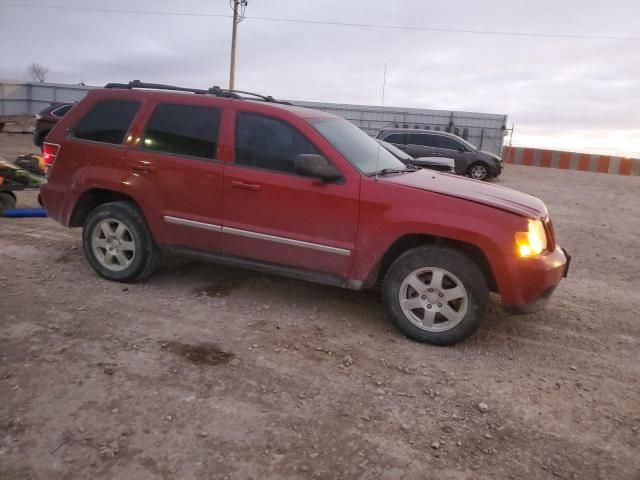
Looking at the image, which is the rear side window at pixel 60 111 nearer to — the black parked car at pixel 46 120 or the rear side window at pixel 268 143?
the black parked car at pixel 46 120

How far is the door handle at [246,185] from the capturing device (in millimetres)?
4207

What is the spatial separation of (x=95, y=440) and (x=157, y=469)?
0.41 metres

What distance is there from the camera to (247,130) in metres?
4.33

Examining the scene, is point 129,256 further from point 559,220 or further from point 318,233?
point 559,220

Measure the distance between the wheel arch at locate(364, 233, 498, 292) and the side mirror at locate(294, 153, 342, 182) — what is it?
71cm

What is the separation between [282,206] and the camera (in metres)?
4.14

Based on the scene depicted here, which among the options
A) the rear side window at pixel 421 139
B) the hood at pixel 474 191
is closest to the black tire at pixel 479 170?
the rear side window at pixel 421 139

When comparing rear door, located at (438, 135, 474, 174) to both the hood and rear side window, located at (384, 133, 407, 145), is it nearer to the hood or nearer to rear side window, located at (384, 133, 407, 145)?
rear side window, located at (384, 133, 407, 145)

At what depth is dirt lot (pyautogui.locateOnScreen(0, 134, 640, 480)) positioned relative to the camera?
2.51 metres

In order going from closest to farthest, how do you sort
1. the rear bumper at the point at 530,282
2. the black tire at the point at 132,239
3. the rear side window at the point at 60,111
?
the rear bumper at the point at 530,282
the black tire at the point at 132,239
the rear side window at the point at 60,111

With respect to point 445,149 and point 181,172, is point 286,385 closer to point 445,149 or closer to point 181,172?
point 181,172

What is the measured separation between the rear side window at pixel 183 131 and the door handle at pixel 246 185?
1.06 ft

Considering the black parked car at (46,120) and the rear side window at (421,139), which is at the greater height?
the rear side window at (421,139)

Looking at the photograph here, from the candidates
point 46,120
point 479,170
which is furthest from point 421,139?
point 46,120
